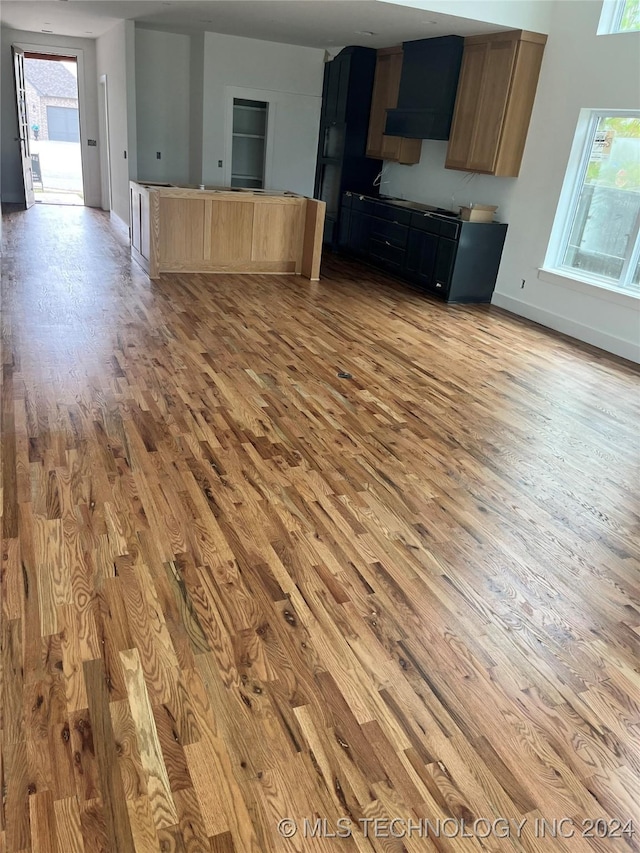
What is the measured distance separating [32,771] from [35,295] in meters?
4.81

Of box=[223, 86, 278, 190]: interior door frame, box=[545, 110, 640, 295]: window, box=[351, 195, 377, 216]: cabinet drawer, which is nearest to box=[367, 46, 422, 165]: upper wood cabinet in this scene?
box=[351, 195, 377, 216]: cabinet drawer

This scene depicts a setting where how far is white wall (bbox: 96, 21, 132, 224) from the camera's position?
8.18 meters

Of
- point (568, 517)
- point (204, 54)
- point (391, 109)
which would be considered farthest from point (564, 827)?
point (204, 54)

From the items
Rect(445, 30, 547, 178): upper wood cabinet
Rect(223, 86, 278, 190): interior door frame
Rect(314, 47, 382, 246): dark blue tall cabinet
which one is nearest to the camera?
Rect(445, 30, 547, 178): upper wood cabinet

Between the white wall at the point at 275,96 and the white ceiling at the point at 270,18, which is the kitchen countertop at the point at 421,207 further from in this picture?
the white ceiling at the point at 270,18

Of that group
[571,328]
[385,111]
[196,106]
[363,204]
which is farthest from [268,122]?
[571,328]

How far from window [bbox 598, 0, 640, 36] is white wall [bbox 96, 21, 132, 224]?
5.65 metres

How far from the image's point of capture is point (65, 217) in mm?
9594

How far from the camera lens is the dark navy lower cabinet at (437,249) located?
662 cm

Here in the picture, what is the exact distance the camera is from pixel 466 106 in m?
6.65

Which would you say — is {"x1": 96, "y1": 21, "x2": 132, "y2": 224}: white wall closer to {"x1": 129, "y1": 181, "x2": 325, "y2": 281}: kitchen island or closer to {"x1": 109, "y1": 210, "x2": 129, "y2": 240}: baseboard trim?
{"x1": 109, "y1": 210, "x2": 129, "y2": 240}: baseboard trim

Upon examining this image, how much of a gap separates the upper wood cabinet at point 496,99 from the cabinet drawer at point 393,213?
0.83 metres

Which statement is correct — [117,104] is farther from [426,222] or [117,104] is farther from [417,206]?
[426,222]

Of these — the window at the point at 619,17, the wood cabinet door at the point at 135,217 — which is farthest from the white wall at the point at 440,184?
the wood cabinet door at the point at 135,217
